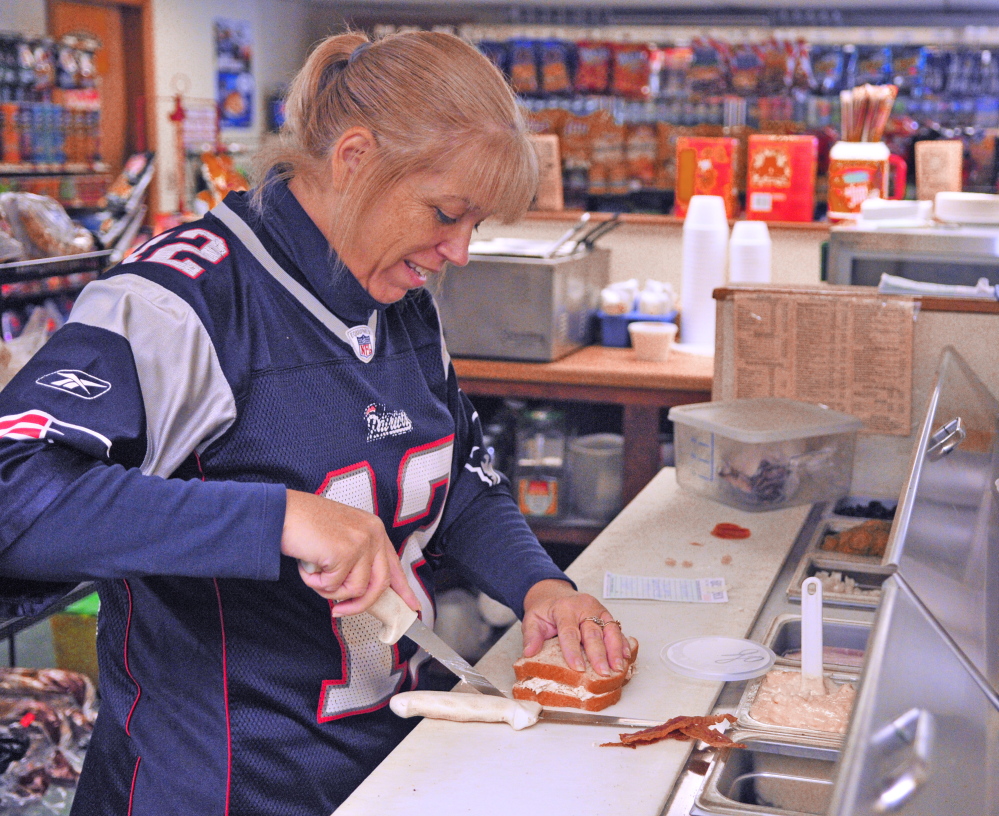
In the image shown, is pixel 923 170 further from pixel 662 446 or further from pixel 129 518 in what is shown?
pixel 129 518

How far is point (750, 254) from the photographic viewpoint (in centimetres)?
358

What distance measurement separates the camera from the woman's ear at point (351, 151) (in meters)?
1.39

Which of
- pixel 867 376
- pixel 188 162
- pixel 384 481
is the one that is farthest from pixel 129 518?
pixel 188 162

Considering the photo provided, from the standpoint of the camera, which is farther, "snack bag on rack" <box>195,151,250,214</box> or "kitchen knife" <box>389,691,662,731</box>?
→ "snack bag on rack" <box>195,151,250,214</box>

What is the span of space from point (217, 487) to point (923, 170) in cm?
327

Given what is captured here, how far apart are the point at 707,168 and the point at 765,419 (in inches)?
75.1

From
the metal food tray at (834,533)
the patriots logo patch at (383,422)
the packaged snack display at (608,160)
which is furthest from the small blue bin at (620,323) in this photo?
the patriots logo patch at (383,422)

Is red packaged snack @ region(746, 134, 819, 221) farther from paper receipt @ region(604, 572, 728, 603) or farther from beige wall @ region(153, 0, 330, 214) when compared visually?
beige wall @ region(153, 0, 330, 214)

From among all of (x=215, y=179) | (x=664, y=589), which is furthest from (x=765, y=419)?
(x=215, y=179)

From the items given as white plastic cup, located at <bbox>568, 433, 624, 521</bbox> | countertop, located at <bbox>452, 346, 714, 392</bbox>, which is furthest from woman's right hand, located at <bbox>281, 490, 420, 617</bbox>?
white plastic cup, located at <bbox>568, 433, 624, 521</bbox>

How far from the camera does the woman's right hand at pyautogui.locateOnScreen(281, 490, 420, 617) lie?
1196 millimetres

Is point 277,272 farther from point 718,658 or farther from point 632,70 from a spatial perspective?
point 632,70

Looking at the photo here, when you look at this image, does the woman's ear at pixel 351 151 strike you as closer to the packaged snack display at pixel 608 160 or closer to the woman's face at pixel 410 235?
the woman's face at pixel 410 235

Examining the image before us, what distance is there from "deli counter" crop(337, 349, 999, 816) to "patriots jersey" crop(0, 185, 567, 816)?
191 millimetres
